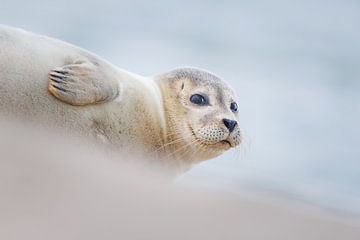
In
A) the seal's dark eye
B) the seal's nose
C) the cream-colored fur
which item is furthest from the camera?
the seal's dark eye

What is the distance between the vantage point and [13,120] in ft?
6.25

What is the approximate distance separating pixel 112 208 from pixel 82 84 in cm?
100

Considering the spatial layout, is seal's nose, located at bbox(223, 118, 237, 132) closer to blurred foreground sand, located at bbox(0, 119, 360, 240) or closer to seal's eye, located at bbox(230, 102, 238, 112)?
seal's eye, located at bbox(230, 102, 238, 112)

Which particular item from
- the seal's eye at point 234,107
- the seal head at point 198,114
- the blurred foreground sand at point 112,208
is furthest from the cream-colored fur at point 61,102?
the blurred foreground sand at point 112,208

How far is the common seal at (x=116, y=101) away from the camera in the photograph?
2057 mm

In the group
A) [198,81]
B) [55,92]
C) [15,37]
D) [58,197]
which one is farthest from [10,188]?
[198,81]

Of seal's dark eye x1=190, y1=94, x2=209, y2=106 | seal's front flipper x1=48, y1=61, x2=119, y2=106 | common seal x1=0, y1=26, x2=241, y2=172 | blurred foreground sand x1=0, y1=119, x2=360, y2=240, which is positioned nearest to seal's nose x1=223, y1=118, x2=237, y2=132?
common seal x1=0, y1=26, x2=241, y2=172

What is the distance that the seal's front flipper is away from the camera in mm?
2098

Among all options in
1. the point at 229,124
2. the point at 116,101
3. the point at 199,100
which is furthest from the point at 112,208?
the point at 199,100

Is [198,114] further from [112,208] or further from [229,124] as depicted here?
[112,208]

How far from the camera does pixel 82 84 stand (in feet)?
7.06

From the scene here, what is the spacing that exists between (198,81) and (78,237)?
5.61 feet

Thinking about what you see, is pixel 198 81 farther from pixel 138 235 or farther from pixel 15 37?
pixel 138 235

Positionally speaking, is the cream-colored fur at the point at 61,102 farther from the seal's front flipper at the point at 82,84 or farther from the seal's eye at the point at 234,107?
the seal's eye at the point at 234,107
